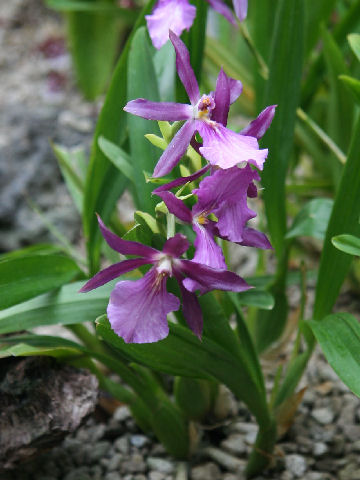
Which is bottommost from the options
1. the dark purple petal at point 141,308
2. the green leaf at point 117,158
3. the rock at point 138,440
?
the rock at point 138,440

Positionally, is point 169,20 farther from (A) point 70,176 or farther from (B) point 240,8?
(A) point 70,176

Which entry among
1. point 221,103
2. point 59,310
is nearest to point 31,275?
point 59,310

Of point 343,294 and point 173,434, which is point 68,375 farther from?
point 343,294

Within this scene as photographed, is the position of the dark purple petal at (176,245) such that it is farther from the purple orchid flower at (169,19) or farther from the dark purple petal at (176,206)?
the purple orchid flower at (169,19)

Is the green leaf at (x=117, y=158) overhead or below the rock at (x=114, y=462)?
overhead

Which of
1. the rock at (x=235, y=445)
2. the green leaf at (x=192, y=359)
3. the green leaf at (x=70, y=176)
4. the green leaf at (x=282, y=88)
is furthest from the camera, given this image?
the green leaf at (x=70, y=176)

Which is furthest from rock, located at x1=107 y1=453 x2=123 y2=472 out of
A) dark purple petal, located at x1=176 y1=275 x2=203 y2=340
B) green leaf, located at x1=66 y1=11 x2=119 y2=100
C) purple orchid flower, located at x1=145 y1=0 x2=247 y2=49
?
green leaf, located at x1=66 y1=11 x2=119 y2=100

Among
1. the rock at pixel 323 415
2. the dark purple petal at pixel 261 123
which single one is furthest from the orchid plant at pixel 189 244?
the rock at pixel 323 415
